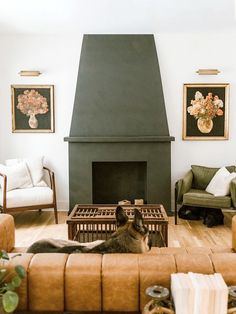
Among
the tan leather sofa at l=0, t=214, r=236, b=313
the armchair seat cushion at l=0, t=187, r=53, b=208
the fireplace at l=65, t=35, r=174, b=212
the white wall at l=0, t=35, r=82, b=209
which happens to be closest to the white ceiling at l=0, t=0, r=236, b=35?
the white wall at l=0, t=35, r=82, b=209

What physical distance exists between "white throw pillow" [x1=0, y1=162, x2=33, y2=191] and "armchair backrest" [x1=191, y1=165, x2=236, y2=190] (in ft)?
7.94

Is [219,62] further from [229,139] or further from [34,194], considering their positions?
[34,194]

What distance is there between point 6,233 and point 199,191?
3.35 meters

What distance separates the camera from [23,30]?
546 centimetres

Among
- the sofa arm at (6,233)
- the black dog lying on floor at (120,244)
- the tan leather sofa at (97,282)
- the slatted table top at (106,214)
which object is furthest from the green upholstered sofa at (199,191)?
the tan leather sofa at (97,282)

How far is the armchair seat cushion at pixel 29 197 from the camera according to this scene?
5.00 meters

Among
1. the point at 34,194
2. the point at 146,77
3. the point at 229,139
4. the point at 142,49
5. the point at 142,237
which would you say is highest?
the point at 142,49

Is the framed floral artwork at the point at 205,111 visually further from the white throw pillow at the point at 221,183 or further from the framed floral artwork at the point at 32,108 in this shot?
the framed floral artwork at the point at 32,108

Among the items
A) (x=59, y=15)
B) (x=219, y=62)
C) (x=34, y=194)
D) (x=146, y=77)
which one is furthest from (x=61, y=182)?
(x=219, y=62)

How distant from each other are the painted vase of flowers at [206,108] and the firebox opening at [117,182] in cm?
116

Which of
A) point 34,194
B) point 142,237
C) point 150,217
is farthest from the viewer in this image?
point 34,194

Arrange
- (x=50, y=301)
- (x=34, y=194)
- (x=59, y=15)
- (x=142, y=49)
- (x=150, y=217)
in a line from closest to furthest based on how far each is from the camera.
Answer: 1. (x=50, y=301)
2. (x=150, y=217)
3. (x=59, y=15)
4. (x=34, y=194)
5. (x=142, y=49)

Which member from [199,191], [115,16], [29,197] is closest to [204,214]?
[199,191]

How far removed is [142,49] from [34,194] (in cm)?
265
